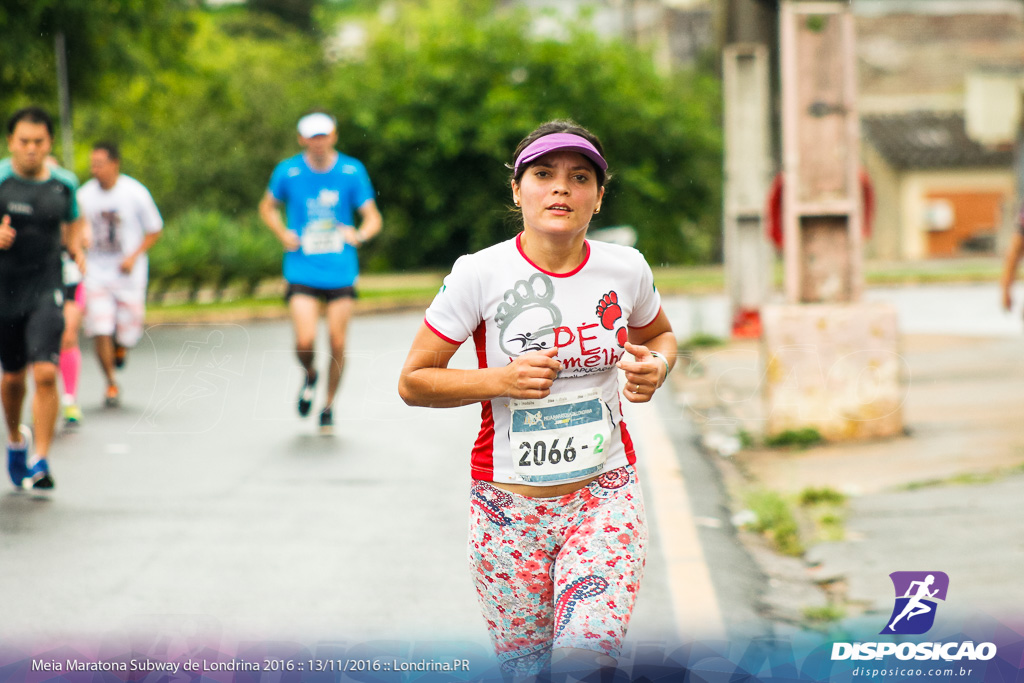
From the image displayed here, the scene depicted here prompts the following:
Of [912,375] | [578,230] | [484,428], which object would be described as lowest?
[912,375]

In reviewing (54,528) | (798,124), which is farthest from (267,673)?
(798,124)

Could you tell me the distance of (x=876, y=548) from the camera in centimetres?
581

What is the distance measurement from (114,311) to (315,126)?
9.30 ft

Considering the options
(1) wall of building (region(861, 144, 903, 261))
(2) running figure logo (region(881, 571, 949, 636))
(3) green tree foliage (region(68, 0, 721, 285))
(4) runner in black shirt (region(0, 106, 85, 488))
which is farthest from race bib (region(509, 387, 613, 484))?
(1) wall of building (region(861, 144, 903, 261))

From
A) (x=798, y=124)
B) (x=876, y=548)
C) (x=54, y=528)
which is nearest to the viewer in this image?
(x=876, y=548)

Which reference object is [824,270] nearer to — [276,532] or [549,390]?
[276,532]

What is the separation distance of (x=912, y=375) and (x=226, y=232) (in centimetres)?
1394

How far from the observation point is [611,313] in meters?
3.33

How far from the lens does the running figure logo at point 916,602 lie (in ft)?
14.6

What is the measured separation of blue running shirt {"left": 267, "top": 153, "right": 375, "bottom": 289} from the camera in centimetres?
889

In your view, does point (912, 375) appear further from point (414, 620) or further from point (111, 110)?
point (111, 110)

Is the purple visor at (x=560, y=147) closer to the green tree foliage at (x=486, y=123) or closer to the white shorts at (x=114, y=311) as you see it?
the white shorts at (x=114, y=311)

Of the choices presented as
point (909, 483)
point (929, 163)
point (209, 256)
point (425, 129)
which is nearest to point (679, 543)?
point (909, 483)

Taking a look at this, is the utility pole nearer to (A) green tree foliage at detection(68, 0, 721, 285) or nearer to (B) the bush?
(A) green tree foliage at detection(68, 0, 721, 285)
